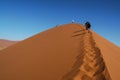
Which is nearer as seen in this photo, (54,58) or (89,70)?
(89,70)

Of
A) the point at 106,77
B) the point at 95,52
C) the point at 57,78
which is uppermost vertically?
the point at 95,52

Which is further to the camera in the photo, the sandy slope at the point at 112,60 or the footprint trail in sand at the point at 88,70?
the sandy slope at the point at 112,60

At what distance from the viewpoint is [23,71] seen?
324 inches

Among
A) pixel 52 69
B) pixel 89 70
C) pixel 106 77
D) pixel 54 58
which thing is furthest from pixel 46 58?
pixel 106 77

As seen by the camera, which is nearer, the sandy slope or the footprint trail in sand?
the footprint trail in sand

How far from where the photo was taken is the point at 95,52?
9.23 m

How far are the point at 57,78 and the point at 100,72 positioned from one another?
1.42 metres

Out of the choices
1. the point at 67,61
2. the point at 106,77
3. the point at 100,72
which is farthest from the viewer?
the point at 67,61

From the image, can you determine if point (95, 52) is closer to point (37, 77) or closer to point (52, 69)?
point (52, 69)

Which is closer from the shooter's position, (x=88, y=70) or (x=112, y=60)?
(x=88, y=70)

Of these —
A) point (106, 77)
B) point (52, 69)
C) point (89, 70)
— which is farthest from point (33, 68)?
point (106, 77)

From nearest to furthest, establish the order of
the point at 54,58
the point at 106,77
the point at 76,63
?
1. the point at 106,77
2. the point at 76,63
3. the point at 54,58

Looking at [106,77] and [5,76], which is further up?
[5,76]

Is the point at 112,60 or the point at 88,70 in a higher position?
the point at 112,60
